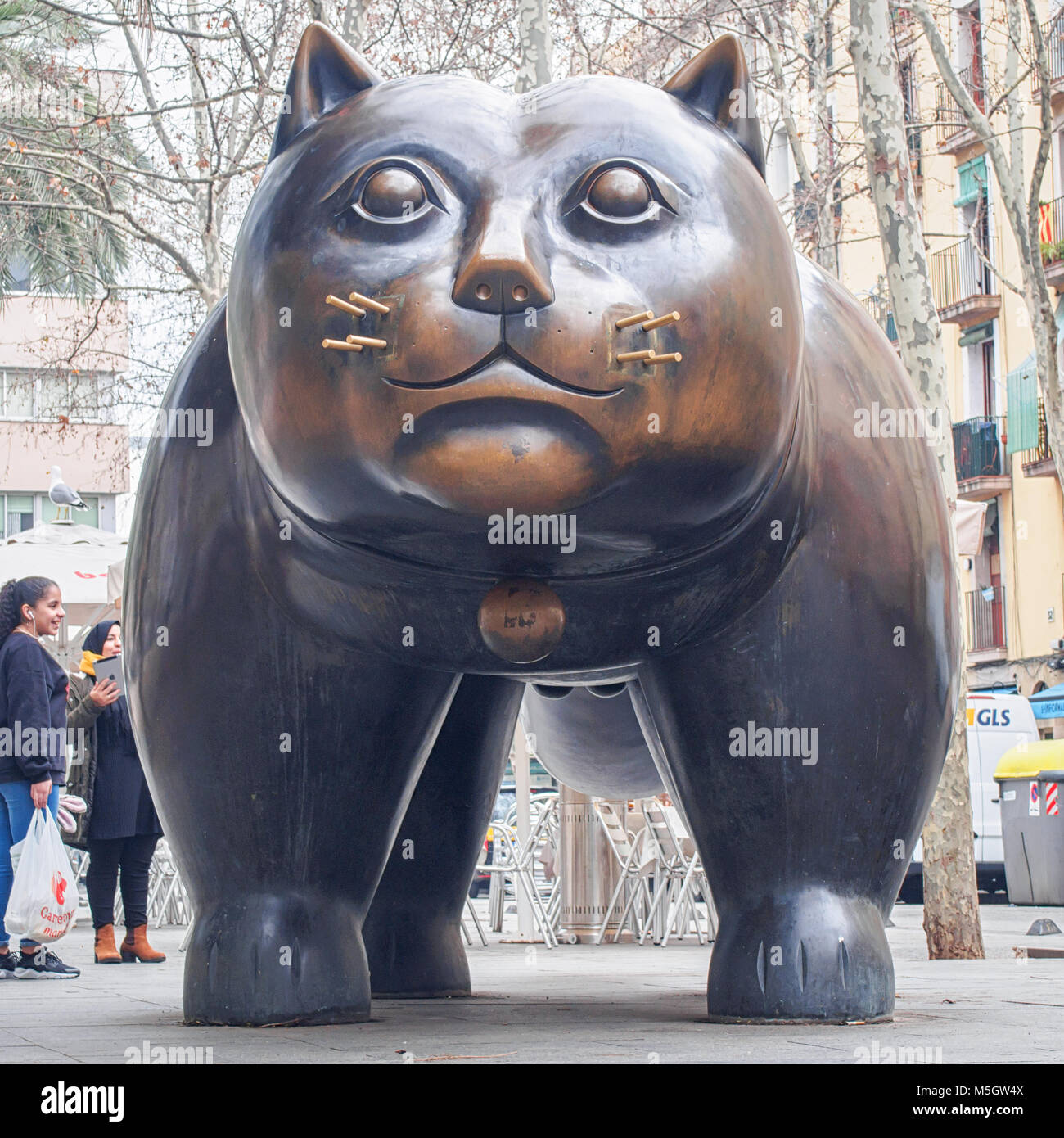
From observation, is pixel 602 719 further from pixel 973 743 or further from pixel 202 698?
pixel 973 743

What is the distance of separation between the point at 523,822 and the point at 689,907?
1209 millimetres

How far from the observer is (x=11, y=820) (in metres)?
7.29

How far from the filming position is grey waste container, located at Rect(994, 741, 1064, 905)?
1645 centimetres

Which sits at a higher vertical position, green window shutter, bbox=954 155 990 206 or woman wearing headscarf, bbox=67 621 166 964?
green window shutter, bbox=954 155 990 206

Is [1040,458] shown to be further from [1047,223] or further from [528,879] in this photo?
[528,879]

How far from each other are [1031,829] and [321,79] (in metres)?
14.5

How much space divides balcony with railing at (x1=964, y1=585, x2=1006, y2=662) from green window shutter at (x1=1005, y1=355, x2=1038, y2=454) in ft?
9.25

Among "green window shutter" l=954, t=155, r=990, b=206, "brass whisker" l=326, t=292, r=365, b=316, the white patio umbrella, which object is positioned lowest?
"brass whisker" l=326, t=292, r=365, b=316

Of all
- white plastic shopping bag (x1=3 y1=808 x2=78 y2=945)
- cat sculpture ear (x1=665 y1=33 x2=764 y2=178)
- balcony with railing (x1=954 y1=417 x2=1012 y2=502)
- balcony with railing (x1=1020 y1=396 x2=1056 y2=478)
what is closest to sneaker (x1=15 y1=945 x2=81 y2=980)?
white plastic shopping bag (x1=3 y1=808 x2=78 y2=945)

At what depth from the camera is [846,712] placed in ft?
12.8

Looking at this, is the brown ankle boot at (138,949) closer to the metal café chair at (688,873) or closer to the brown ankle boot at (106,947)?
the brown ankle boot at (106,947)

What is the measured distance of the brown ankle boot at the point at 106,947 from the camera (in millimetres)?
8414

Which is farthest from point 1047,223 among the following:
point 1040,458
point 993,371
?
point 1040,458

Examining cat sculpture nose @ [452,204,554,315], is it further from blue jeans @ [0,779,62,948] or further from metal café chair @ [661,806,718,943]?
metal café chair @ [661,806,718,943]
